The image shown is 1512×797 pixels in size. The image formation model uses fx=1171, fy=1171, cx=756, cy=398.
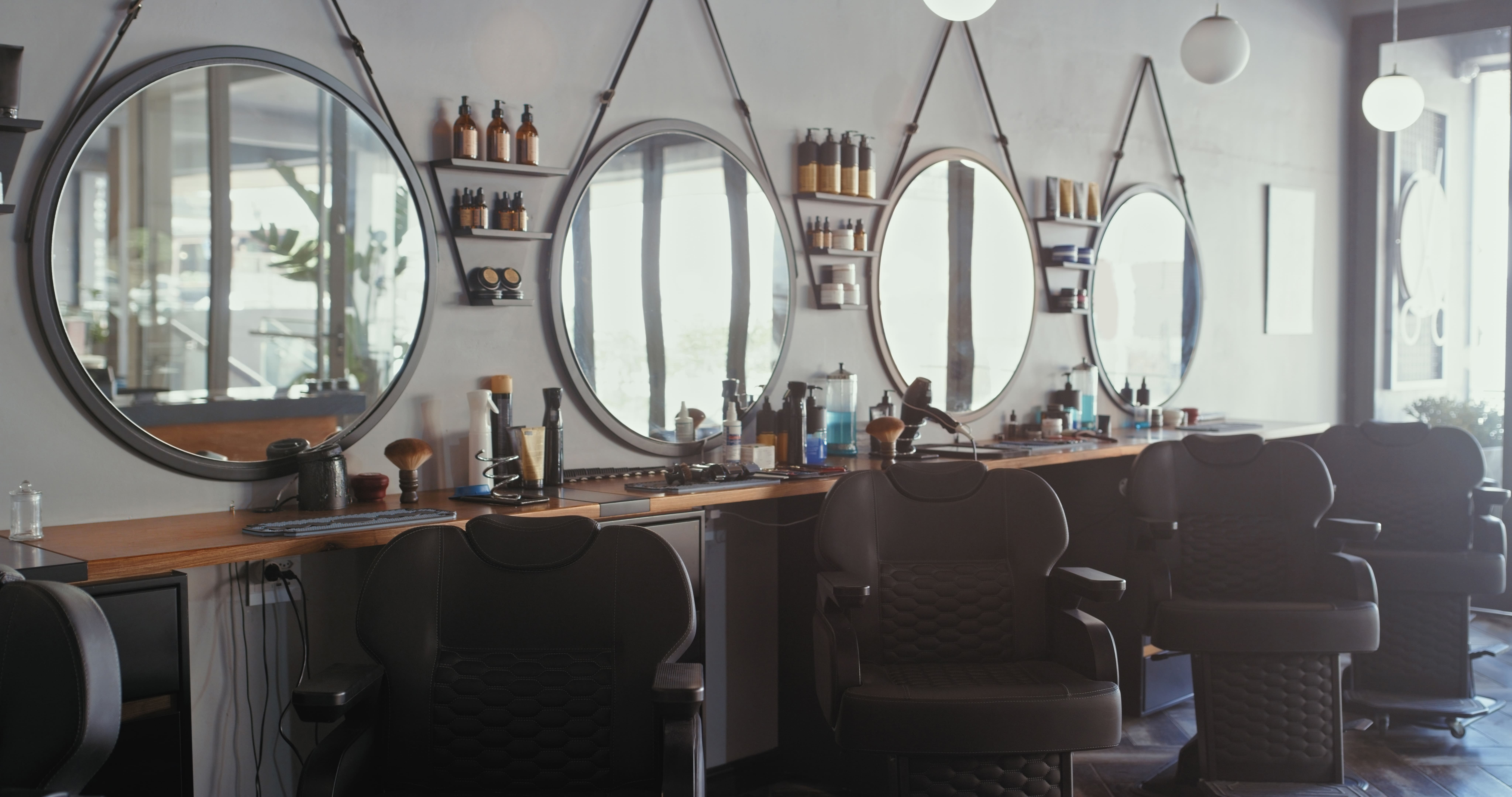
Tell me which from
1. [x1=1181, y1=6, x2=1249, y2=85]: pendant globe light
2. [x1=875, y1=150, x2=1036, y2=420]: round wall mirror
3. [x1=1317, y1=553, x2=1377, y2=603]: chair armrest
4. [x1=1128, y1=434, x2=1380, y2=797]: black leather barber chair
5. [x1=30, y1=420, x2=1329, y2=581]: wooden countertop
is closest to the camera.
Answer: [x1=30, y1=420, x2=1329, y2=581]: wooden countertop

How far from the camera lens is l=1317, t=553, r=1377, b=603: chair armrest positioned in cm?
356

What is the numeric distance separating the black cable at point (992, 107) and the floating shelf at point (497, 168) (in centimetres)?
201

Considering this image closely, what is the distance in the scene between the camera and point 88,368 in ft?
8.02

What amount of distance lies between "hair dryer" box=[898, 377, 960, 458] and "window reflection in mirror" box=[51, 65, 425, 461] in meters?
1.70

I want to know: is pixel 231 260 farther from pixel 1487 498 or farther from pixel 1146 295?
pixel 1487 498

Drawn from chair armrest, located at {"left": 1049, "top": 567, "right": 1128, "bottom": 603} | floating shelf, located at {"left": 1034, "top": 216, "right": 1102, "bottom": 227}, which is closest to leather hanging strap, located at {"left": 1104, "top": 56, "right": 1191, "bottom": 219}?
floating shelf, located at {"left": 1034, "top": 216, "right": 1102, "bottom": 227}

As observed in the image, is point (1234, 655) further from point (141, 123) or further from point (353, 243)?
point (141, 123)

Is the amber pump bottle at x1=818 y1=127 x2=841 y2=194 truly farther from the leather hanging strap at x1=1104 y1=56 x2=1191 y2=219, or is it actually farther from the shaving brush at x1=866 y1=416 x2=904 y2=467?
the leather hanging strap at x1=1104 y1=56 x2=1191 y2=219

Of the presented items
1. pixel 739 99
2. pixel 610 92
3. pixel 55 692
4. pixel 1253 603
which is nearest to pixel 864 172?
pixel 739 99

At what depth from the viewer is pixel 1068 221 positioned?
4863mm

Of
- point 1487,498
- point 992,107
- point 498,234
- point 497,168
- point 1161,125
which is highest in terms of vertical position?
point 1161,125

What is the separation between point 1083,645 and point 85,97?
8.24 ft

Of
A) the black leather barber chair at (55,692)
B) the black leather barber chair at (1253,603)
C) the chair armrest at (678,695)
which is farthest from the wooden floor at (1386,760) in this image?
Answer: the black leather barber chair at (55,692)

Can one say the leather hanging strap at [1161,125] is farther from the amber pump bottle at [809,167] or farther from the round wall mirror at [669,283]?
the round wall mirror at [669,283]
